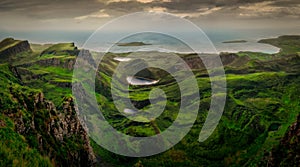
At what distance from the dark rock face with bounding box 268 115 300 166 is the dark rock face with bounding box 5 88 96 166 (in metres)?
69.7

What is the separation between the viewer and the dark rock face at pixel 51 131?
89.2m

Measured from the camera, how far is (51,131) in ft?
345

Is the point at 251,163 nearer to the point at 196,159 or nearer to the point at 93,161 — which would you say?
the point at 196,159

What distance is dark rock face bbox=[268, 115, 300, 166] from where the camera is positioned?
110562mm

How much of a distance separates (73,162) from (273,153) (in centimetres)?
7183

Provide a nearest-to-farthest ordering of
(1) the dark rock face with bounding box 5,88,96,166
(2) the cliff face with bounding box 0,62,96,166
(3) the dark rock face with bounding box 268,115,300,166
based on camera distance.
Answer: (2) the cliff face with bounding box 0,62,96,166
(1) the dark rock face with bounding box 5,88,96,166
(3) the dark rock face with bounding box 268,115,300,166

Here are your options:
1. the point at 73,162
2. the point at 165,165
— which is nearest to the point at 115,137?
the point at 165,165

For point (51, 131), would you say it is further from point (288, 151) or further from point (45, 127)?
point (288, 151)

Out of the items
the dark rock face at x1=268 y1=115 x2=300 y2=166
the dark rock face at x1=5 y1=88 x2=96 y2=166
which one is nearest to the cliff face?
the dark rock face at x1=5 y1=88 x2=96 y2=166

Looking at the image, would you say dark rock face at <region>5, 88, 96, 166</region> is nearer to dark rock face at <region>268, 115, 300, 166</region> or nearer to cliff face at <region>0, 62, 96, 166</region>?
cliff face at <region>0, 62, 96, 166</region>

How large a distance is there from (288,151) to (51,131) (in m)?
79.5

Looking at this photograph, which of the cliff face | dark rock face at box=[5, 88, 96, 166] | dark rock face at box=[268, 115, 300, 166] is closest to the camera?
the cliff face

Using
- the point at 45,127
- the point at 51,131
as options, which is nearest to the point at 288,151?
the point at 51,131

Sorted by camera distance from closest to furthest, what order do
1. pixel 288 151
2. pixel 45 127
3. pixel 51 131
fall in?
pixel 45 127 < pixel 51 131 < pixel 288 151
